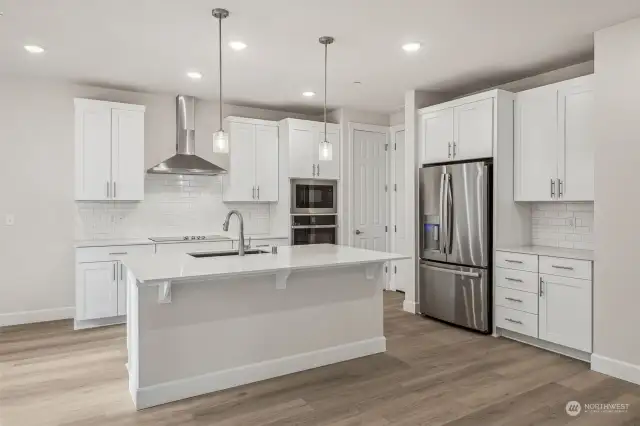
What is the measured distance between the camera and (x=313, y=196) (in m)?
6.01

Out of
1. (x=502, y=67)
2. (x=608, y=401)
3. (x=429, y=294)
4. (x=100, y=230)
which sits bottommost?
(x=608, y=401)

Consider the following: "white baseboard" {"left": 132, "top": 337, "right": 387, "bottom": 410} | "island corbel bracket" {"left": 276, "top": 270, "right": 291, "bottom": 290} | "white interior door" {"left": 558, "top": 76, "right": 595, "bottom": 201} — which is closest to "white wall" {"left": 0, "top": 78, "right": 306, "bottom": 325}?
"white baseboard" {"left": 132, "top": 337, "right": 387, "bottom": 410}

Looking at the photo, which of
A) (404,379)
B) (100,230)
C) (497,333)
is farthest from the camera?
(100,230)

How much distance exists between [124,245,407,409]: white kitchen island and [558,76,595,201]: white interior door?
1.82 m

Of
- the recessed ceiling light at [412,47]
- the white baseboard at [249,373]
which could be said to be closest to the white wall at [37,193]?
the white baseboard at [249,373]

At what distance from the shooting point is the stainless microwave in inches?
233

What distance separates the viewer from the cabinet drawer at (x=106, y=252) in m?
4.55

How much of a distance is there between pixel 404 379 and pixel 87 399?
2.22 m

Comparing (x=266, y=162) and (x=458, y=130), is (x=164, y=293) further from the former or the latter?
(x=458, y=130)

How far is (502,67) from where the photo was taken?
4375 millimetres

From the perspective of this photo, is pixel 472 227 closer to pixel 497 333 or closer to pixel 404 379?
pixel 497 333

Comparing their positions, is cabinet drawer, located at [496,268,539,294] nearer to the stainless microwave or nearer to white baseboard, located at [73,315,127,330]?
the stainless microwave

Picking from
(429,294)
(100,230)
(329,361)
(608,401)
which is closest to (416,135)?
(429,294)

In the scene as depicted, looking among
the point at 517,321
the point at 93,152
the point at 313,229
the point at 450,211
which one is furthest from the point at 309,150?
the point at 517,321
